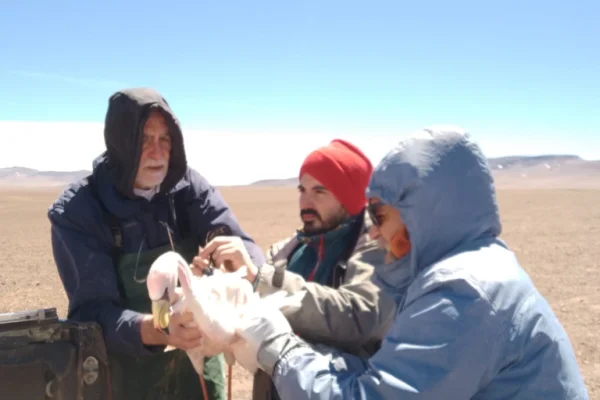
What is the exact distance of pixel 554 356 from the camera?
1.75 meters

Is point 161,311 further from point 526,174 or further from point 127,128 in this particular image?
point 526,174

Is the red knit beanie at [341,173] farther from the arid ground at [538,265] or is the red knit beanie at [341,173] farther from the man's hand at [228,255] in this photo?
the arid ground at [538,265]

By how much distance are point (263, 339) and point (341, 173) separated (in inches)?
49.5

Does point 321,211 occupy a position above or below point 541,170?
above

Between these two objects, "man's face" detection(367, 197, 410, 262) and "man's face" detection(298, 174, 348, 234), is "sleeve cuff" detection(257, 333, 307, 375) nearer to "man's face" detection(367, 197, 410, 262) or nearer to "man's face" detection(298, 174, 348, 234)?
"man's face" detection(367, 197, 410, 262)

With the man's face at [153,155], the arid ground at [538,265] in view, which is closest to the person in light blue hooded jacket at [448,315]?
the man's face at [153,155]

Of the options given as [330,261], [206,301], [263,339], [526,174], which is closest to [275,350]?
[263,339]

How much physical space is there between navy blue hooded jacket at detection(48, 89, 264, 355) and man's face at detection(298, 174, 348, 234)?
A: 34 centimetres

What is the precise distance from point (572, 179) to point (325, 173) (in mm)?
125136

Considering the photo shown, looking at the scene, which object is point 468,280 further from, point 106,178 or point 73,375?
point 106,178

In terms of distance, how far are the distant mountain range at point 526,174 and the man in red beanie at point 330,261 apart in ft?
346

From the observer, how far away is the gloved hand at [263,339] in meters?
1.99

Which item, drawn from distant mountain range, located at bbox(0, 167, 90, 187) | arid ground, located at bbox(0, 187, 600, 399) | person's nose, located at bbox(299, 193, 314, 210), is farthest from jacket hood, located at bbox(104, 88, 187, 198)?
distant mountain range, located at bbox(0, 167, 90, 187)

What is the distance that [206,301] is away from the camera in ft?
7.43
